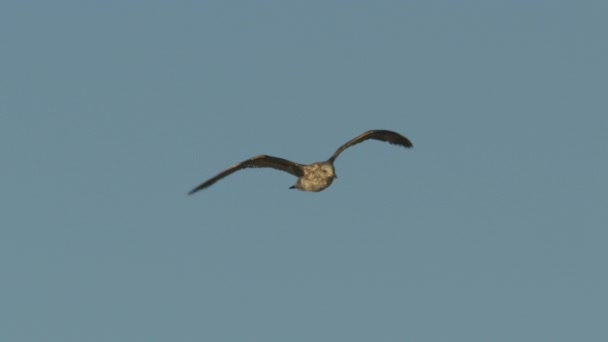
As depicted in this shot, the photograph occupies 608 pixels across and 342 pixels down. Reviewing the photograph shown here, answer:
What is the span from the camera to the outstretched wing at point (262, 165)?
51.3 metres

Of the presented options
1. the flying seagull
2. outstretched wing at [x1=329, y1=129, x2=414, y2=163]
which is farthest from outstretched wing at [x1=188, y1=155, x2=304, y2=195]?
outstretched wing at [x1=329, y1=129, x2=414, y2=163]

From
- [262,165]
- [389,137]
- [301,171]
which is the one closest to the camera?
[301,171]

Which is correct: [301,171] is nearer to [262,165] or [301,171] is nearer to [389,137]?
[262,165]

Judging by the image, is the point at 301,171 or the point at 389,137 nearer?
the point at 301,171

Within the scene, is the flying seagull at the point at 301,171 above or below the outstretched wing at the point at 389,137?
below

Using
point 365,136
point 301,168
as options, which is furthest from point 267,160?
point 365,136

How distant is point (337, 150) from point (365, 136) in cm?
191

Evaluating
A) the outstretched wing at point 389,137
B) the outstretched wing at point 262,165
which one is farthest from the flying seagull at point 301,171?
the outstretched wing at point 389,137

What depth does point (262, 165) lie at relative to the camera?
5231cm

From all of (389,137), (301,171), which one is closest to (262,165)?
(301,171)

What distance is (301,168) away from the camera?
51.9 m

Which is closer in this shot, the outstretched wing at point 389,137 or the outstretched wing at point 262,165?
the outstretched wing at point 262,165

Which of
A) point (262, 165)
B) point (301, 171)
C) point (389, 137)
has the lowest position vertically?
point (301, 171)

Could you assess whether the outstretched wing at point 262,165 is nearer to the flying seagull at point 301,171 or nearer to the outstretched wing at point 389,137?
the flying seagull at point 301,171
